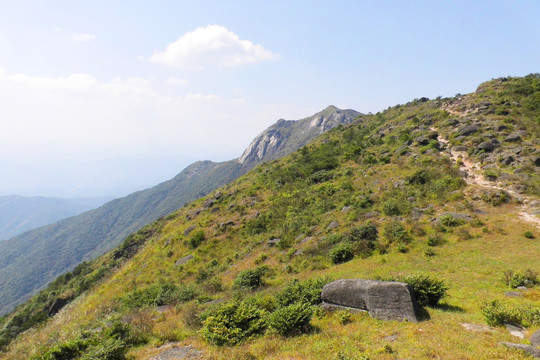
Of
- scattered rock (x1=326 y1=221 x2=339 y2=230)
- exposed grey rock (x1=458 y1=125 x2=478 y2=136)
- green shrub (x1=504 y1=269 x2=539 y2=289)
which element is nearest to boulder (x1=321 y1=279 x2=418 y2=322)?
green shrub (x1=504 y1=269 x2=539 y2=289)

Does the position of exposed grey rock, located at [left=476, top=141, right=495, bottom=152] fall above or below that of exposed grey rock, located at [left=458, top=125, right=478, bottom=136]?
below

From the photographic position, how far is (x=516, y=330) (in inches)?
342

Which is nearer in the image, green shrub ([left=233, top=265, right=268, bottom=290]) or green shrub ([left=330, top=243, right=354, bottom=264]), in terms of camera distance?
green shrub ([left=233, top=265, right=268, bottom=290])

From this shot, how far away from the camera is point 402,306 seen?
9875 mm

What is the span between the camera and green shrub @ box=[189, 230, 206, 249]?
32203mm

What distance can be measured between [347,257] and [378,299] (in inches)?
397

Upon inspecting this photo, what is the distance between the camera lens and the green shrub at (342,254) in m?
A: 20.0

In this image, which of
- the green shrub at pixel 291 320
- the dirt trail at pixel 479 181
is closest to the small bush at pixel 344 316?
the green shrub at pixel 291 320

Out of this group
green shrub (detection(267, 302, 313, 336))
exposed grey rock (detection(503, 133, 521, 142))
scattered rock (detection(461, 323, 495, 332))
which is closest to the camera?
scattered rock (detection(461, 323, 495, 332))

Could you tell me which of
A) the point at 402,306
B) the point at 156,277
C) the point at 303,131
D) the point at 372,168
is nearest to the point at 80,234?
the point at 303,131

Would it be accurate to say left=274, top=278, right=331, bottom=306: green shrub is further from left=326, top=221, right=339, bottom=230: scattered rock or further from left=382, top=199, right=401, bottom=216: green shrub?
left=382, top=199, right=401, bottom=216: green shrub

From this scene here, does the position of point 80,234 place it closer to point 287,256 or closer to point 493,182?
point 287,256

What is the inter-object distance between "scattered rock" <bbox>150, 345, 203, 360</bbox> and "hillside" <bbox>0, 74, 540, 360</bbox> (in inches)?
4.2

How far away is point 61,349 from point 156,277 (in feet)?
63.6
